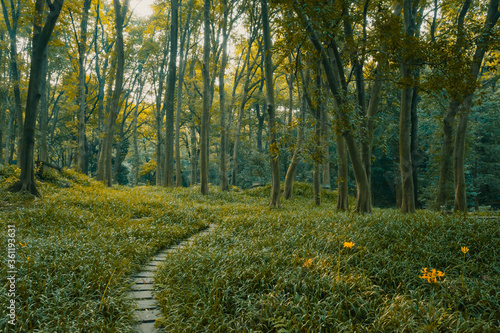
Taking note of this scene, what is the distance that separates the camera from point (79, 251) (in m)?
4.60

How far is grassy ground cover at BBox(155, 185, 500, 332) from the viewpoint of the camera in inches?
121

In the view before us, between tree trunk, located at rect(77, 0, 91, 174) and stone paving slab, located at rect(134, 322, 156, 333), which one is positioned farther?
tree trunk, located at rect(77, 0, 91, 174)

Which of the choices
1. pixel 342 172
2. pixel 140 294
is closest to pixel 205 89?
pixel 342 172

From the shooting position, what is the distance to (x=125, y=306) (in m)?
3.43

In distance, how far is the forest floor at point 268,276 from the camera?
307 cm

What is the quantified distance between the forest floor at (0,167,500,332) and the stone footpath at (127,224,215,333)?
0.11 meters

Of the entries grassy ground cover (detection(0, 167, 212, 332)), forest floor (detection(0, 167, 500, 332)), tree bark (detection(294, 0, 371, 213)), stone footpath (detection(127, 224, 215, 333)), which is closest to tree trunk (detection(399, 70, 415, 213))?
tree bark (detection(294, 0, 371, 213))

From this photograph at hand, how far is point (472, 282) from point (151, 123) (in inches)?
1189

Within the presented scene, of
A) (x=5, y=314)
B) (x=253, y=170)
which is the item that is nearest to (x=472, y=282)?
(x=5, y=314)

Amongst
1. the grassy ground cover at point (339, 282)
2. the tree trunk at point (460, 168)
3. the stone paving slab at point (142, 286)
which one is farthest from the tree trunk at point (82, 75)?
the tree trunk at point (460, 168)

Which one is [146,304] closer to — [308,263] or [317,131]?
[308,263]

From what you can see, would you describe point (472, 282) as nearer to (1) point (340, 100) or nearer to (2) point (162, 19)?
(1) point (340, 100)

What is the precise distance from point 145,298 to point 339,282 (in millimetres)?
2515

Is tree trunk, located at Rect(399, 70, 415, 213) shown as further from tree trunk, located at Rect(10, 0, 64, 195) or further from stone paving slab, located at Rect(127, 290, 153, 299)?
tree trunk, located at Rect(10, 0, 64, 195)
